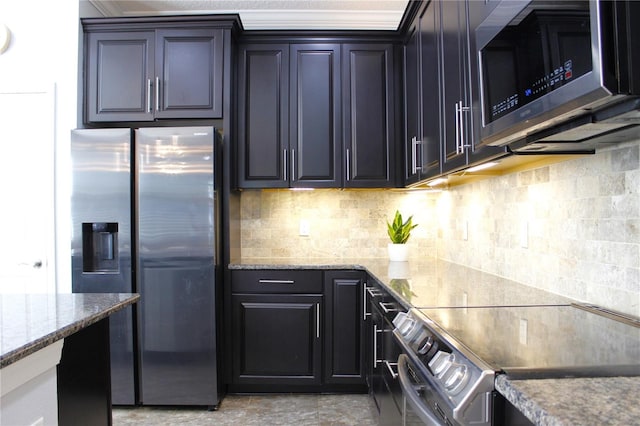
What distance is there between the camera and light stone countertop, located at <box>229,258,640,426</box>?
608 mm

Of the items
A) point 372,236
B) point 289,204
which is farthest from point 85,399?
point 372,236

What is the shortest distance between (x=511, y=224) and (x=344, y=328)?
1311mm

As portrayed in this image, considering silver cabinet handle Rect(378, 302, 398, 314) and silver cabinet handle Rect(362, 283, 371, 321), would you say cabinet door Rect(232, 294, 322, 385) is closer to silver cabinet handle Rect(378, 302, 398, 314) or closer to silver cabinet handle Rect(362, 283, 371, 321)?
silver cabinet handle Rect(362, 283, 371, 321)

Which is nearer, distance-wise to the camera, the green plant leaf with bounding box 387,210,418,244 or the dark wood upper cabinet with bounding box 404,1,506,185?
the dark wood upper cabinet with bounding box 404,1,506,185

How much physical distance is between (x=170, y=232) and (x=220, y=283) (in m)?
0.47

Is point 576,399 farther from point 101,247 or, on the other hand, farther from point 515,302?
point 101,247

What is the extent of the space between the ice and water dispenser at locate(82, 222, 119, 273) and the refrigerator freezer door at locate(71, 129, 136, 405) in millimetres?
21

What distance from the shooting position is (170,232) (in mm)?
2512

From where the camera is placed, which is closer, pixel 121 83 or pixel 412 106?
pixel 412 106

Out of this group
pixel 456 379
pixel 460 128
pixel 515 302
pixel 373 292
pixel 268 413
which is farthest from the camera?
pixel 268 413

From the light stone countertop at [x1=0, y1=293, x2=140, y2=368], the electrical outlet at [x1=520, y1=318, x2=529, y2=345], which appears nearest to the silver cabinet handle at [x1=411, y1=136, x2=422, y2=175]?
the electrical outlet at [x1=520, y1=318, x2=529, y2=345]

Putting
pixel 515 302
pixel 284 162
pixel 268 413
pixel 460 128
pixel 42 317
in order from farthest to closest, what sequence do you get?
pixel 284 162 → pixel 268 413 → pixel 460 128 → pixel 515 302 → pixel 42 317

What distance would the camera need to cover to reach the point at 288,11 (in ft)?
9.76

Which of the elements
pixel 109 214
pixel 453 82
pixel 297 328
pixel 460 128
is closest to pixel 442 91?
pixel 453 82
